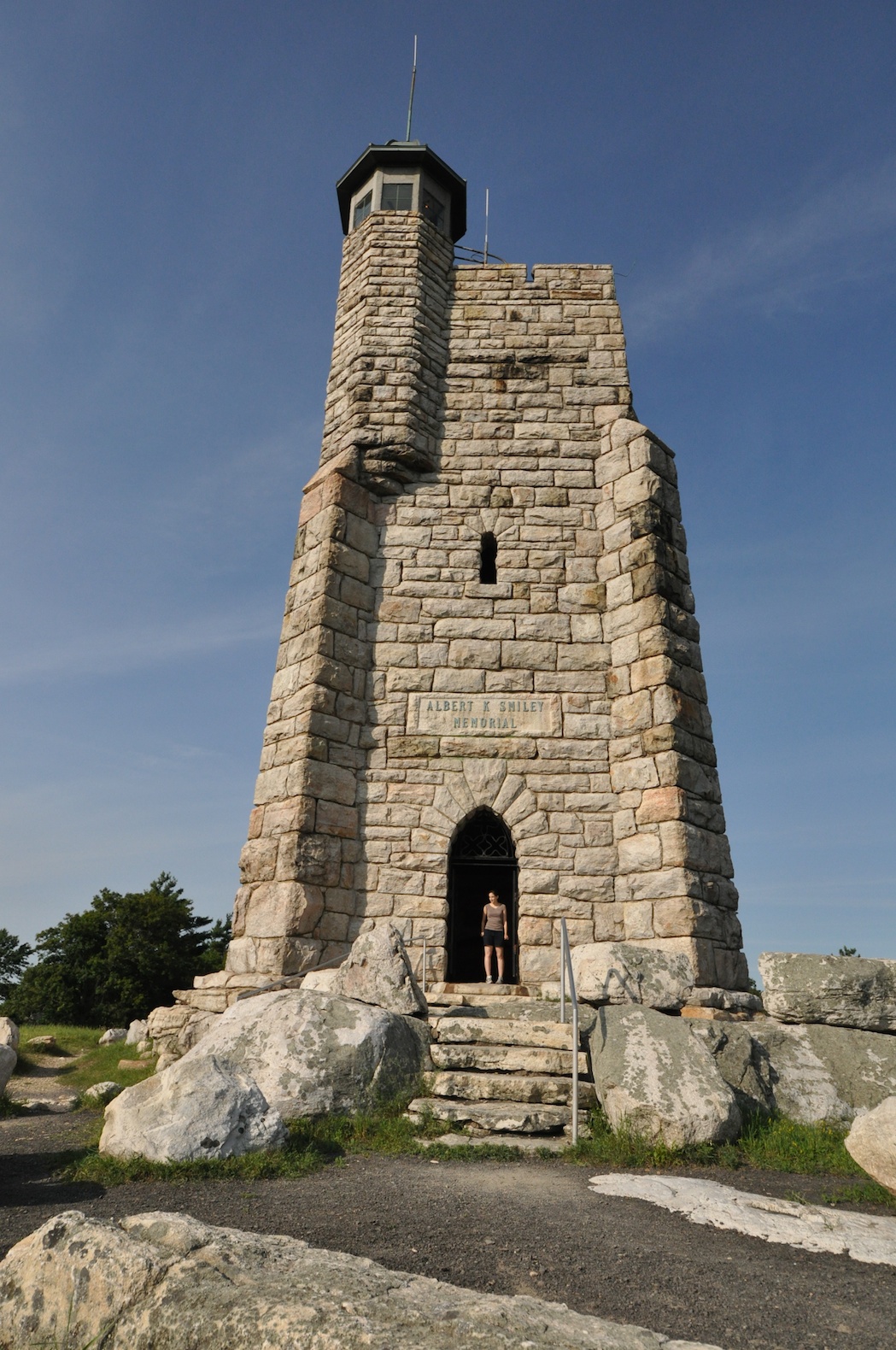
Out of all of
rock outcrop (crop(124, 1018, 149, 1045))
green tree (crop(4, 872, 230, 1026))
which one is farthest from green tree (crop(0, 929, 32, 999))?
rock outcrop (crop(124, 1018, 149, 1045))

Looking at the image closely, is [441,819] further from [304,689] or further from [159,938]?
[159,938]

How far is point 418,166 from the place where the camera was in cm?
1365

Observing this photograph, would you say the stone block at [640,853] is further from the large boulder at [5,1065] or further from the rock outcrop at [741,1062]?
the large boulder at [5,1065]

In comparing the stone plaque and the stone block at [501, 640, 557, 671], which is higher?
the stone block at [501, 640, 557, 671]

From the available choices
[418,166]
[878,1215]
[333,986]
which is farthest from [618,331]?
[878,1215]

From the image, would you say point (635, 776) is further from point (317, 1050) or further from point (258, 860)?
point (317, 1050)

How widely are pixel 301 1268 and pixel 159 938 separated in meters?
22.2

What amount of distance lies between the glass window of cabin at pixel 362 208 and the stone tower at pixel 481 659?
1.12 meters

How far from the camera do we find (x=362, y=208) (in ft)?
45.3

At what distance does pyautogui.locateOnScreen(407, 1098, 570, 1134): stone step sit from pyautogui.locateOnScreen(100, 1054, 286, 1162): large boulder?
117 centimetres

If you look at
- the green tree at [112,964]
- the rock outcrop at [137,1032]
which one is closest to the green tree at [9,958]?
the green tree at [112,964]

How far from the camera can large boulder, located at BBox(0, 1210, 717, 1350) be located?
2.05 metres

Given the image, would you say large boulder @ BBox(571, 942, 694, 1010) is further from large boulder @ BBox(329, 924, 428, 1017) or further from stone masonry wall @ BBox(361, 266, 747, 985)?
large boulder @ BBox(329, 924, 428, 1017)

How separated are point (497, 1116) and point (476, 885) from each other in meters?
5.99
